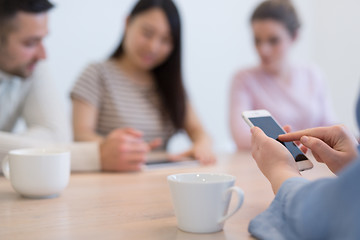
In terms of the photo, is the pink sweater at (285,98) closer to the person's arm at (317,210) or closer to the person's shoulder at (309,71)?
the person's shoulder at (309,71)

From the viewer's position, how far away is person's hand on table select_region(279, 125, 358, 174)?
65 cm

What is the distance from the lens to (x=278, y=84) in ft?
6.56

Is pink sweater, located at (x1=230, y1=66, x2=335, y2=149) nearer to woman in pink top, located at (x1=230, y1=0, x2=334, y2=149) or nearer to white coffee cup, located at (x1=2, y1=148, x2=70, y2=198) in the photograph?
woman in pink top, located at (x1=230, y1=0, x2=334, y2=149)

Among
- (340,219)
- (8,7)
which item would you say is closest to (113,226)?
(340,219)

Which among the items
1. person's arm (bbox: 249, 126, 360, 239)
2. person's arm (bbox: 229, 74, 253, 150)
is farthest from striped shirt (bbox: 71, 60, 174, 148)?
person's arm (bbox: 249, 126, 360, 239)

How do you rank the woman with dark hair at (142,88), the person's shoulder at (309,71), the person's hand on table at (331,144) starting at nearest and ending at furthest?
the person's hand on table at (331,144) → the woman with dark hair at (142,88) → the person's shoulder at (309,71)

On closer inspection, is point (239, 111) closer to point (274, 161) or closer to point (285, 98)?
point (285, 98)

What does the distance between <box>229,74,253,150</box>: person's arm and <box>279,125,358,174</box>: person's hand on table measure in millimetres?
1019

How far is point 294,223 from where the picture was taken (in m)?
0.46

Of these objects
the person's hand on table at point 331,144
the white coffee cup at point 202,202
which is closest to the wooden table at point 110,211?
the white coffee cup at point 202,202

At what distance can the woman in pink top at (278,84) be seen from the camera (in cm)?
183

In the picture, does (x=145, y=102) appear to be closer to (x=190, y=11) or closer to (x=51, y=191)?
(x=51, y=191)

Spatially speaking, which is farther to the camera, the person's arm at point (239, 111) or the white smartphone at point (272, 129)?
the person's arm at point (239, 111)

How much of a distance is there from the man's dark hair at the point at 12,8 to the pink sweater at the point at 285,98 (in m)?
0.98
